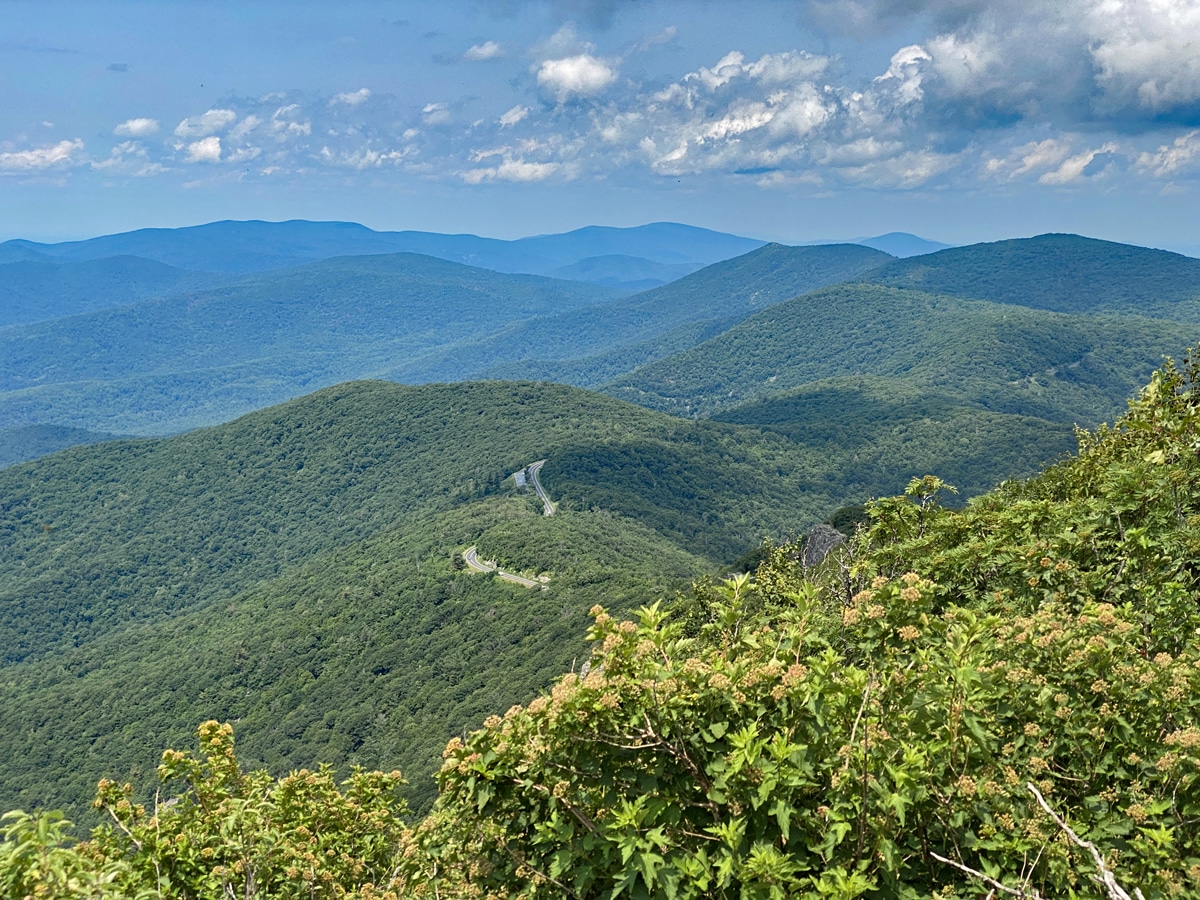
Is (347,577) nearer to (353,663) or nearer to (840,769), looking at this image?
(353,663)

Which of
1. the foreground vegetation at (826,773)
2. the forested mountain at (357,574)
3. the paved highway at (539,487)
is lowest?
the forested mountain at (357,574)

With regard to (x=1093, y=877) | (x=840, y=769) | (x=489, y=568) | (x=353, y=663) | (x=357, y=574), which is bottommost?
(x=353, y=663)

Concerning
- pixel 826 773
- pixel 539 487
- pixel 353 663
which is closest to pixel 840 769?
pixel 826 773

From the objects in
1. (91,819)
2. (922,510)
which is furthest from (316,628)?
(922,510)

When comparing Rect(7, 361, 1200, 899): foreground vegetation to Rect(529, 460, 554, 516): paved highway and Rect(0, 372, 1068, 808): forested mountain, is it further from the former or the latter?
Rect(529, 460, 554, 516): paved highway

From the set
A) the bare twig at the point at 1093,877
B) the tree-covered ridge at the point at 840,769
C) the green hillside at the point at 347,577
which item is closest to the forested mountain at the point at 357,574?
the green hillside at the point at 347,577

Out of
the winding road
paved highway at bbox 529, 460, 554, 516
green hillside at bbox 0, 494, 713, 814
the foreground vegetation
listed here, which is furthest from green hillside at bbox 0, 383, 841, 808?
the foreground vegetation

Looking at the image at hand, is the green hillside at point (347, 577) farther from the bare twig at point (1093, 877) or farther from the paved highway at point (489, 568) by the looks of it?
the bare twig at point (1093, 877)

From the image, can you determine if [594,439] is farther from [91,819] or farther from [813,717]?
[813,717]
